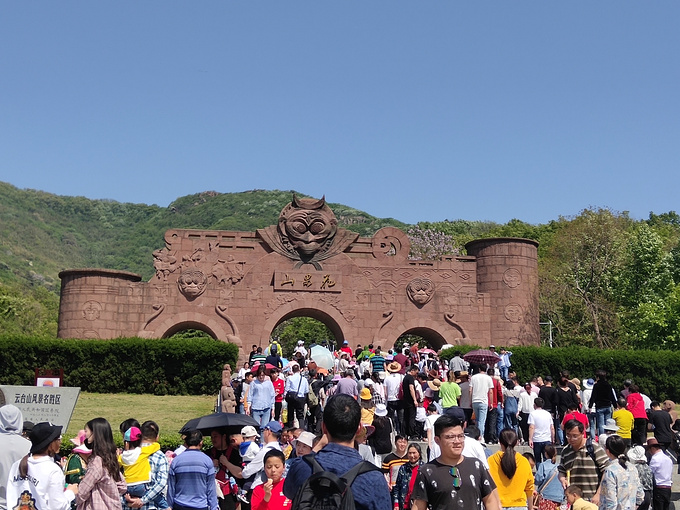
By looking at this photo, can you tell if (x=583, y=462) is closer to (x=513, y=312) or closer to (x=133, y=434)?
(x=133, y=434)

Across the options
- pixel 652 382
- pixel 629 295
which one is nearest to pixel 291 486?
pixel 652 382

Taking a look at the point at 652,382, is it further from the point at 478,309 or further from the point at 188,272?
the point at 188,272

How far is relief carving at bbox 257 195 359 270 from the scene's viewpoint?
33.5 metres

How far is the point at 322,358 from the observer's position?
2277 centimetres

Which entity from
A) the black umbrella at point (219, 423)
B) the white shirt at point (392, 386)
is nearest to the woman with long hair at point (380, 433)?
the black umbrella at point (219, 423)

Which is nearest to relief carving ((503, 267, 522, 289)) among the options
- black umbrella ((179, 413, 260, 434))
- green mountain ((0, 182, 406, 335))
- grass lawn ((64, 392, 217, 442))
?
grass lawn ((64, 392, 217, 442))

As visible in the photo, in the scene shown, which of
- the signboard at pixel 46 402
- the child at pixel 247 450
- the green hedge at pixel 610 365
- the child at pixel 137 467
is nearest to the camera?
the child at pixel 137 467

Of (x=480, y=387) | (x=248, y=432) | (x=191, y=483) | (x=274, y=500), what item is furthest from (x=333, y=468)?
(x=480, y=387)

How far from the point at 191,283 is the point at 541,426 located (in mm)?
21639

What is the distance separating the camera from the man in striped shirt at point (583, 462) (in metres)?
8.67

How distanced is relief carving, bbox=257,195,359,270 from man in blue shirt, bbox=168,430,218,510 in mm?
25572

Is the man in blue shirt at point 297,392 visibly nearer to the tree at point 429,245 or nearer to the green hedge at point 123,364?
the green hedge at point 123,364

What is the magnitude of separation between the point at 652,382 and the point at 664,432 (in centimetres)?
1716

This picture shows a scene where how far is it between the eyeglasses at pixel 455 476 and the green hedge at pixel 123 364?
71.0 ft
